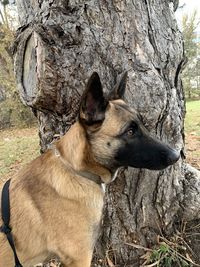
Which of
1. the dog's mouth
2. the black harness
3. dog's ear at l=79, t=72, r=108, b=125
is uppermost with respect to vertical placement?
dog's ear at l=79, t=72, r=108, b=125

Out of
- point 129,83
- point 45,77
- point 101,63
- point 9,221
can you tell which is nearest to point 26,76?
point 45,77

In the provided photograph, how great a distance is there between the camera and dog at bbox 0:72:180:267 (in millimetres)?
2770

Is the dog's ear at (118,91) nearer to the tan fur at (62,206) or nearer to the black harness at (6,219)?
the tan fur at (62,206)

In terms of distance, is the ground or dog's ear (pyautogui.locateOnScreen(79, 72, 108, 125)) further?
the ground

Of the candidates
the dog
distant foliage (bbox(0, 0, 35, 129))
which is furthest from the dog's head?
distant foliage (bbox(0, 0, 35, 129))

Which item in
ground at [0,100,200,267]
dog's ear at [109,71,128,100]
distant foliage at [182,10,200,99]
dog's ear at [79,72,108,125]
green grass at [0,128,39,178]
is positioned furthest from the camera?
distant foliage at [182,10,200,99]

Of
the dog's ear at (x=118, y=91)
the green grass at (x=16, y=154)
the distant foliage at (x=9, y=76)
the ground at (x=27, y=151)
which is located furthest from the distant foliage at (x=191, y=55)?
the dog's ear at (x=118, y=91)

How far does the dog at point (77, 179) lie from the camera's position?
2.77 meters

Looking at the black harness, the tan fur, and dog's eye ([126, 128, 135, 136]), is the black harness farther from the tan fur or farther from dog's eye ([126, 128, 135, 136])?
dog's eye ([126, 128, 135, 136])

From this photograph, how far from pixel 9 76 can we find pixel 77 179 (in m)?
10.5

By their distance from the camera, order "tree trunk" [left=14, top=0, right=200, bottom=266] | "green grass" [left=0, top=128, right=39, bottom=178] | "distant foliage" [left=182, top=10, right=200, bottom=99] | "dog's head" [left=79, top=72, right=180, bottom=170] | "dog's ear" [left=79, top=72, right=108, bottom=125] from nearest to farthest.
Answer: "dog's ear" [left=79, top=72, right=108, bottom=125] < "dog's head" [left=79, top=72, right=180, bottom=170] < "tree trunk" [left=14, top=0, right=200, bottom=266] < "green grass" [left=0, top=128, right=39, bottom=178] < "distant foliage" [left=182, top=10, right=200, bottom=99]

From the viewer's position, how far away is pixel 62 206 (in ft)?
9.46

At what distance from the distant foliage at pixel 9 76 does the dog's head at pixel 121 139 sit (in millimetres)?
10000

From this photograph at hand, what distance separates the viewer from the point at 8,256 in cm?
287
